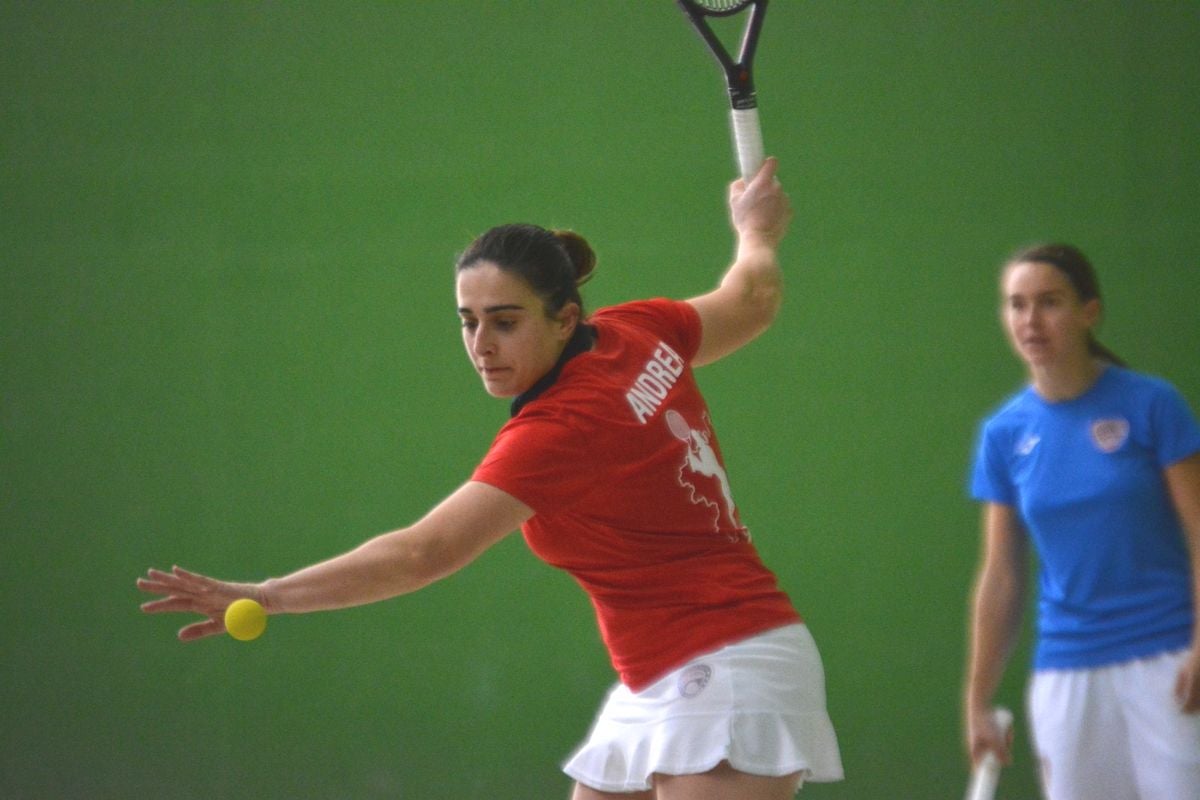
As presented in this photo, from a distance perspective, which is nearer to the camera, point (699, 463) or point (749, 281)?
point (699, 463)

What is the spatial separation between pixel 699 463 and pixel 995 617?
114 cm

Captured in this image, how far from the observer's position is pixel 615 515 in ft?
7.15

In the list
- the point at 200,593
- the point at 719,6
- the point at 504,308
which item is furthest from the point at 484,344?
the point at 719,6

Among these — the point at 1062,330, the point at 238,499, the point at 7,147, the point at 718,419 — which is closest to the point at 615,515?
the point at 1062,330

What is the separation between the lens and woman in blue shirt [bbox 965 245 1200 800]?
110 inches

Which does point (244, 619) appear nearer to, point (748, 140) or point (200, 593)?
point (200, 593)

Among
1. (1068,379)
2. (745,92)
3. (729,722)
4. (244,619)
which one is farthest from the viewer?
(1068,379)

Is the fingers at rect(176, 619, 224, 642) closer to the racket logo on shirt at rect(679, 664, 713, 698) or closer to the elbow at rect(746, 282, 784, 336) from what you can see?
the racket logo on shirt at rect(679, 664, 713, 698)

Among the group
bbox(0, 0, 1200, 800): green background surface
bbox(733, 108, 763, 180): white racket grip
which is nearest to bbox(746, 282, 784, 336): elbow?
bbox(733, 108, 763, 180): white racket grip

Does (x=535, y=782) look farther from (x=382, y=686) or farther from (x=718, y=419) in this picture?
(x=718, y=419)

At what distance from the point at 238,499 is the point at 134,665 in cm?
61

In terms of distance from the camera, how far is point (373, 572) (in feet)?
6.48

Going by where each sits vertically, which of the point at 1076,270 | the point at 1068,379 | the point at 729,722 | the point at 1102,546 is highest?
the point at 1076,270

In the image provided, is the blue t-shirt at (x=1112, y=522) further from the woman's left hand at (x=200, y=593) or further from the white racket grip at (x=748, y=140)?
the woman's left hand at (x=200, y=593)
